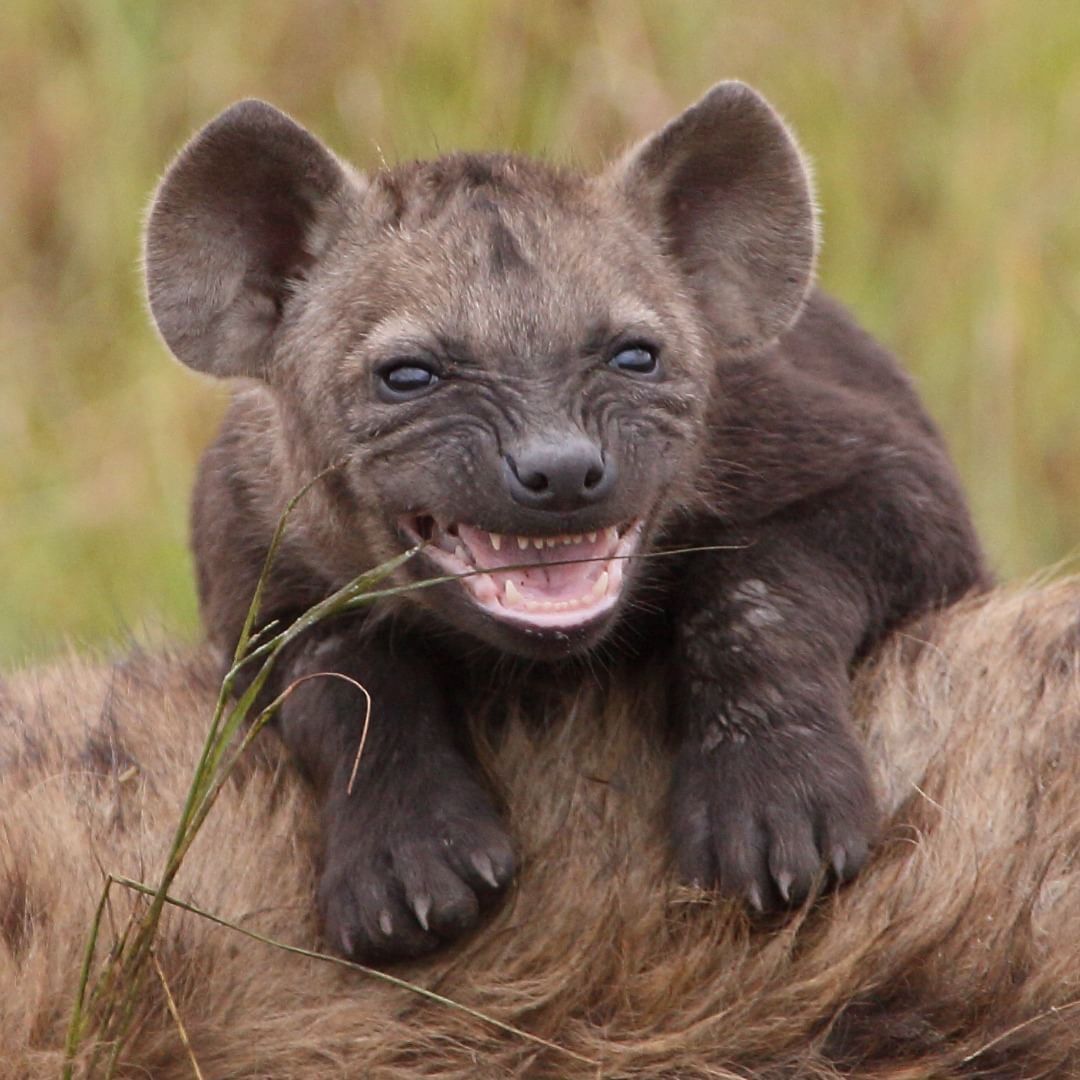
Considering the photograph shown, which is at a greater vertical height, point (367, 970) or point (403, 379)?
point (403, 379)

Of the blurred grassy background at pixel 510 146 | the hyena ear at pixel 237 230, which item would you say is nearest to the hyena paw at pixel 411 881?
the hyena ear at pixel 237 230

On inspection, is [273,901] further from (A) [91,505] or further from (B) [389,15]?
(B) [389,15]

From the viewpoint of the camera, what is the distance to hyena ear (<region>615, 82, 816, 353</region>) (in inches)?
143

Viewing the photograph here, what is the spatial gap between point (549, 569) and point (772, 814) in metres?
0.46

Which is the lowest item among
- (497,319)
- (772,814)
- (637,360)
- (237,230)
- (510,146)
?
(772,814)

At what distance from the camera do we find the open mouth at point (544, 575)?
2932 millimetres

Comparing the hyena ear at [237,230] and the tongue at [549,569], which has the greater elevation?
the hyena ear at [237,230]

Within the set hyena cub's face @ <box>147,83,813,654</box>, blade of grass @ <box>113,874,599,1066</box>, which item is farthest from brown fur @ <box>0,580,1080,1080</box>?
hyena cub's face @ <box>147,83,813,654</box>

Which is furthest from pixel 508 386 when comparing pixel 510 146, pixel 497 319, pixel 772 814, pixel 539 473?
pixel 510 146

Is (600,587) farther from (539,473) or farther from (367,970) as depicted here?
(367,970)

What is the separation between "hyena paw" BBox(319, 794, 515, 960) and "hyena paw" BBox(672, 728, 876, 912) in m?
0.25

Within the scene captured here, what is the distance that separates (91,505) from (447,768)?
10.4 ft

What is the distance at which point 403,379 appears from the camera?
321cm

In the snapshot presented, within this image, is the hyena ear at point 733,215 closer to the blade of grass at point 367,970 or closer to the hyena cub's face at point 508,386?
the hyena cub's face at point 508,386
